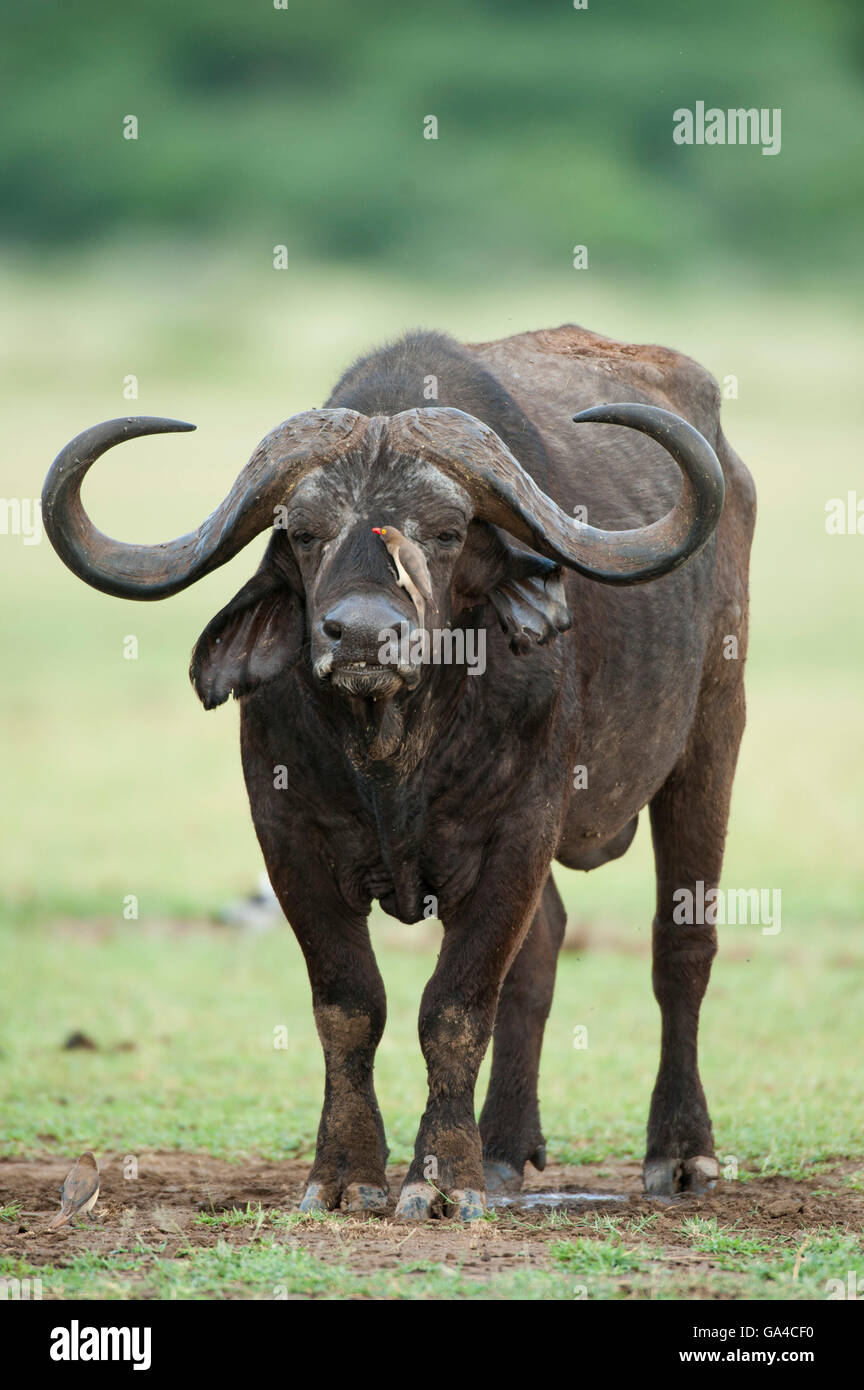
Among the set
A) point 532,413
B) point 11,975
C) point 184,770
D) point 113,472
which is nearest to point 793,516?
point 113,472

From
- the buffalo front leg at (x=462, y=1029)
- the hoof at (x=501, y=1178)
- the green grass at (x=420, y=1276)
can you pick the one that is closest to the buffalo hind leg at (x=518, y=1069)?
the hoof at (x=501, y=1178)

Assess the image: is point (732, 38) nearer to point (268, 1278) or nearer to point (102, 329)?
point (102, 329)

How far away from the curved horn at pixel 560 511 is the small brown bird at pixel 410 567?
408mm

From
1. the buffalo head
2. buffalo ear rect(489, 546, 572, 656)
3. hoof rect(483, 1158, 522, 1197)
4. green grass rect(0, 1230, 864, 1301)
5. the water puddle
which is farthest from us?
hoof rect(483, 1158, 522, 1197)

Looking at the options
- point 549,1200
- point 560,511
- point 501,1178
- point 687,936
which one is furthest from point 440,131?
point 560,511

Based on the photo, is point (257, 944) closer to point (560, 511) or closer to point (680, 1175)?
point (680, 1175)

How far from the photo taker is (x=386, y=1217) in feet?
22.9

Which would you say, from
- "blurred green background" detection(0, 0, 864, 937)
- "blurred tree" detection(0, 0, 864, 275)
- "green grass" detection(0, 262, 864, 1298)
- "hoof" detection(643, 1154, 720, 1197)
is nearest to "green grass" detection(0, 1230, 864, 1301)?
"green grass" detection(0, 262, 864, 1298)

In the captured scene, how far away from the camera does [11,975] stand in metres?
14.5

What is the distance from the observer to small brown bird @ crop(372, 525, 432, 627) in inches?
248

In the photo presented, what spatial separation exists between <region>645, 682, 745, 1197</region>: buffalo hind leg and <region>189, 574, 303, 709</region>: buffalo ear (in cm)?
265

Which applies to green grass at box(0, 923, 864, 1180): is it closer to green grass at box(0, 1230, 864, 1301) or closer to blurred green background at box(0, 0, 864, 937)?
blurred green background at box(0, 0, 864, 937)

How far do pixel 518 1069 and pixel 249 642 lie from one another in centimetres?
251
